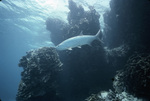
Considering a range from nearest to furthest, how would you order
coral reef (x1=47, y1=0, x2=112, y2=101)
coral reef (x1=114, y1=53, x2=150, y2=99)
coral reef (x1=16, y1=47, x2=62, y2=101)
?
1. coral reef (x1=114, y1=53, x2=150, y2=99)
2. coral reef (x1=16, y1=47, x2=62, y2=101)
3. coral reef (x1=47, y1=0, x2=112, y2=101)

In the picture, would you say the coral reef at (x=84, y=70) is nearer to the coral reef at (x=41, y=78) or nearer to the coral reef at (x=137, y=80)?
the coral reef at (x=41, y=78)

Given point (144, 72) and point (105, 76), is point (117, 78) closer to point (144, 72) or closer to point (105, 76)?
point (105, 76)

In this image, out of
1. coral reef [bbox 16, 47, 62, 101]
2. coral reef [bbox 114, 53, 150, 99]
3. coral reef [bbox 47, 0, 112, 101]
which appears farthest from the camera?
coral reef [bbox 47, 0, 112, 101]

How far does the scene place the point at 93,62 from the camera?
374 inches

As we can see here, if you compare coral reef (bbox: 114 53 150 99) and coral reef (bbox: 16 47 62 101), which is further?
coral reef (bbox: 16 47 62 101)

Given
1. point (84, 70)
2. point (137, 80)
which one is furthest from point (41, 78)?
point (137, 80)

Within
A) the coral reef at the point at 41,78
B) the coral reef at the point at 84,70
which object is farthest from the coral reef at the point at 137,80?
the coral reef at the point at 41,78

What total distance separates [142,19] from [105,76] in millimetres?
4992

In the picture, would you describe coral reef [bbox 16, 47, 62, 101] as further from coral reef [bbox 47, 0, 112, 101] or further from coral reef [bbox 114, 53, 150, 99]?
coral reef [bbox 114, 53, 150, 99]

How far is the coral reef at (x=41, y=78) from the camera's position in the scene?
8.94 metres

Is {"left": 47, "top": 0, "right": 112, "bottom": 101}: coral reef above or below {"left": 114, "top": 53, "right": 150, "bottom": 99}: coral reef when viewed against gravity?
above

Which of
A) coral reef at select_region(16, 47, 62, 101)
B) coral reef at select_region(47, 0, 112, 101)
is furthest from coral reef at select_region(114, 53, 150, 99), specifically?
coral reef at select_region(16, 47, 62, 101)

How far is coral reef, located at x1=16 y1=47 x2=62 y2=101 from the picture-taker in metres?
8.94

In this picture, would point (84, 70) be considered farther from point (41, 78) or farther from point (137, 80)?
point (137, 80)
